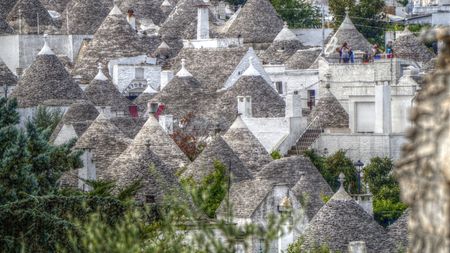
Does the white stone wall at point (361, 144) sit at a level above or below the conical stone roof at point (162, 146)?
below

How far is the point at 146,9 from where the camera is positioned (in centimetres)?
9000

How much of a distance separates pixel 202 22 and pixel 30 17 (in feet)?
23.5

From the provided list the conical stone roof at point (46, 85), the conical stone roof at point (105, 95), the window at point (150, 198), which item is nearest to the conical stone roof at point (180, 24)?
the conical stone roof at point (105, 95)

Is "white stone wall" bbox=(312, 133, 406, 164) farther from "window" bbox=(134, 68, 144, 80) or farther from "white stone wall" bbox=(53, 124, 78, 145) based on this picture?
"window" bbox=(134, 68, 144, 80)

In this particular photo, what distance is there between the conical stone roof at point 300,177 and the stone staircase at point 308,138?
8204 millimetres

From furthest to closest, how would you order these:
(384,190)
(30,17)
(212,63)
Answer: (30,17) < (212,63) < (384,190)

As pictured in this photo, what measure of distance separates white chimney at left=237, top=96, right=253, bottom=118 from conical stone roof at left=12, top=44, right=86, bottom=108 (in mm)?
6140

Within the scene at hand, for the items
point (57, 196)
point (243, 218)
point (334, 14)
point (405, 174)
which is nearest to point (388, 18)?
→ point (334, 14)

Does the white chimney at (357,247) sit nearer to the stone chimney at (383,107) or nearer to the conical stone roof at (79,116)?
the conical stone roof at (79,116)

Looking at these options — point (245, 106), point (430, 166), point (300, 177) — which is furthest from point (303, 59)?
point (430, 166)

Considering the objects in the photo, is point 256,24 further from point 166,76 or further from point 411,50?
point 411,50

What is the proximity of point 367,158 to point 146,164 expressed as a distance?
16449 millimetres

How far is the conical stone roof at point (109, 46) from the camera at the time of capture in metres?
77.8

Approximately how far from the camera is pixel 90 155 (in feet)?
160
